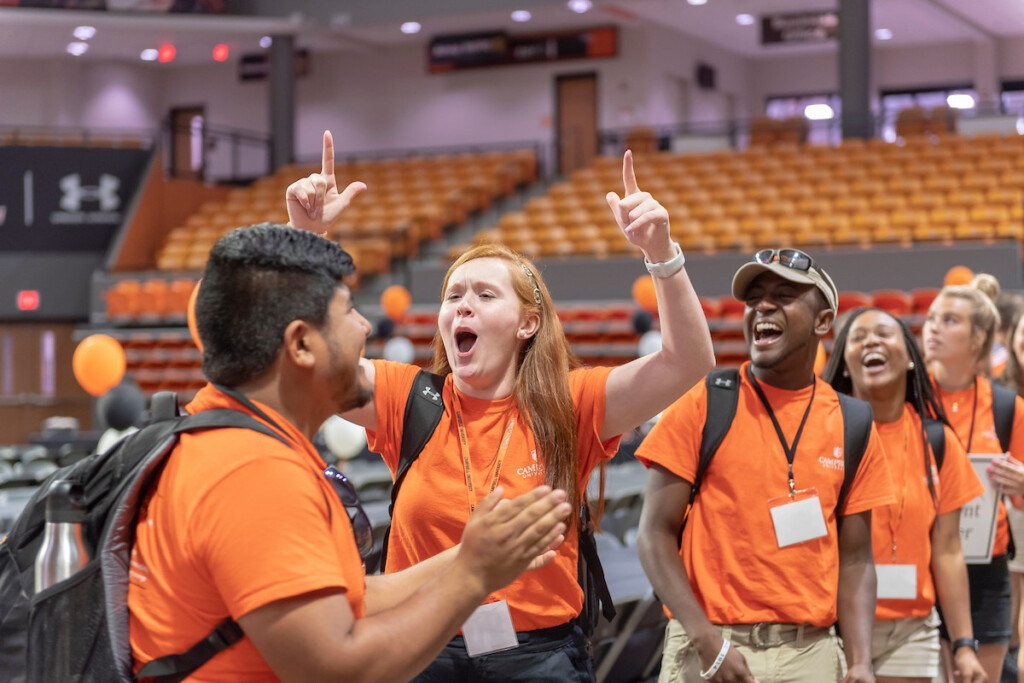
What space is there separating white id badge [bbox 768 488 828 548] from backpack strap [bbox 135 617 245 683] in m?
1.47

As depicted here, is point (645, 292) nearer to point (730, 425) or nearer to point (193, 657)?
point (730, 425)

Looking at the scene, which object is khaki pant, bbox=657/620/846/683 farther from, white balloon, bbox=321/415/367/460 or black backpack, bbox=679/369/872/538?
white balloon, bbox=321/415/367/460

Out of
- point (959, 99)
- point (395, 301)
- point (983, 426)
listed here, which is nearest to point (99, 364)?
point (395, 301)

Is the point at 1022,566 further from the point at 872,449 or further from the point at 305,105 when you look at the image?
the point at 305,105

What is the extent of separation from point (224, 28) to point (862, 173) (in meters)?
10.3

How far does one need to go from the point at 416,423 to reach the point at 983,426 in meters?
2.29

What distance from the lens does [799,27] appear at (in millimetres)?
18938

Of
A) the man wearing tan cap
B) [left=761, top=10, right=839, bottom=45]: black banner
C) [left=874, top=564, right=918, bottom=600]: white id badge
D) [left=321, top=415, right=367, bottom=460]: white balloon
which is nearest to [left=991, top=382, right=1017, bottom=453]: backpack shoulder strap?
[left=874, top=564, right=918, bottom=600]: white id badge

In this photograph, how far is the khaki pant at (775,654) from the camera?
2.59 metres

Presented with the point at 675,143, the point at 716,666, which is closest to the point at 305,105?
the point at 675,143

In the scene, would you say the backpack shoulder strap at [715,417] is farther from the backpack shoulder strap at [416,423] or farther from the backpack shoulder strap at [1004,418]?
the backpack shoulder strap at [1004,418]

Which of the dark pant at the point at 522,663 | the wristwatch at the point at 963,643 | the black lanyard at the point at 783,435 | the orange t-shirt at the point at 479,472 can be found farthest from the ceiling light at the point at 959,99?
the dark pant at the point at 522,663

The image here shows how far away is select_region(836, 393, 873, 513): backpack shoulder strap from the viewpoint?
8.98 feet

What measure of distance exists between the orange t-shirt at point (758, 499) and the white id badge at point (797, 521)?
0.7 inches
